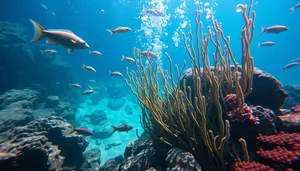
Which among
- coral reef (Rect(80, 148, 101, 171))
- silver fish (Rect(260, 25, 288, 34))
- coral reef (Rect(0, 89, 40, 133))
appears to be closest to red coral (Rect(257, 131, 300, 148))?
coral reef (Rect(80, 148, 101, 171))

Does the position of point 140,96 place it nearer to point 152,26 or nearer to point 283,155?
point 283,155

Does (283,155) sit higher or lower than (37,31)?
lower

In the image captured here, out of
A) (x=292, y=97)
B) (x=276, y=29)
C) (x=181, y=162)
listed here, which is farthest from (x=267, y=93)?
(x=292, y=97)

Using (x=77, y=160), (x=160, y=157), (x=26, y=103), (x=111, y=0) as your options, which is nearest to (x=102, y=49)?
(x=111, y=0)

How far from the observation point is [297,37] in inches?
2391

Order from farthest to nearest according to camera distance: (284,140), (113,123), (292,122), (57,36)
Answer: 1. (113,123)
2. (57,36)
3. (292,122)
4. (284,140)

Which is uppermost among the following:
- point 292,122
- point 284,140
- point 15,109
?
point 15,109

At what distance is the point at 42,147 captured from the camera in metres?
3.54

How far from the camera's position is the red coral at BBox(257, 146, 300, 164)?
1.92 m

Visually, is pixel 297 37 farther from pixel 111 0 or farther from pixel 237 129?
pixel 237 129

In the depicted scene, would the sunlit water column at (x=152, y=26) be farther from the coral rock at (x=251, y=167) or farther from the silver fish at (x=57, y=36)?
the coral rock at (x=251, y=167)

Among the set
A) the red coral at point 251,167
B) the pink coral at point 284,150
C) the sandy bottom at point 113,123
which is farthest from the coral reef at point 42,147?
the pink coral at point 284,150

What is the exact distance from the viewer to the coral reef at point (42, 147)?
3.27 metres

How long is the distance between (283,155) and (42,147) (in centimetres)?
425
